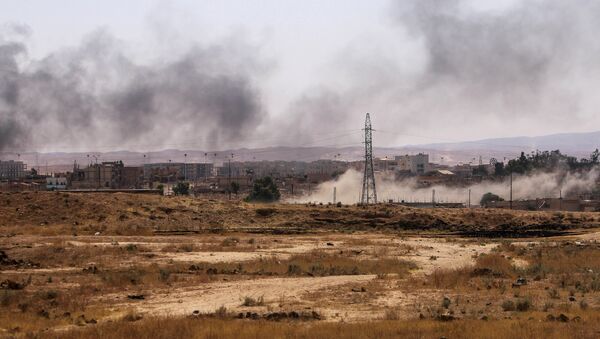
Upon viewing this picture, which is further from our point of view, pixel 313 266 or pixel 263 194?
pixel 263 194

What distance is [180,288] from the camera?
2848 centimetres

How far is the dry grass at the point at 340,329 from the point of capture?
18.6 meters

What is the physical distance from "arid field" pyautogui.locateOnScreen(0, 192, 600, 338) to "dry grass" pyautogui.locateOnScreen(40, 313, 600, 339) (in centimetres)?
5

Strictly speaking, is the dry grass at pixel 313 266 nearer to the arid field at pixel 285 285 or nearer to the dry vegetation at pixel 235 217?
the arid field at pixel 285 285

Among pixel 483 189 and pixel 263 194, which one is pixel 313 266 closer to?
pixel 263 194

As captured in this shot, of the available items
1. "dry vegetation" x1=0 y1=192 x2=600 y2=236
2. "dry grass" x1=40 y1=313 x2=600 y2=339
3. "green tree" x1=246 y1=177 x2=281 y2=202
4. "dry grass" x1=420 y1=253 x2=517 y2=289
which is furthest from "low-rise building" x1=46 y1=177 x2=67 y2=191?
"dry grass" x1=40 y1=313 x2=600 y2=339

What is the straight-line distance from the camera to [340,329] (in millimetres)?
19375

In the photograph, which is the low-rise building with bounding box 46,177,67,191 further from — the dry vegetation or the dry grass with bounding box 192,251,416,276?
the dry grass with bounding box 192,251,416,276

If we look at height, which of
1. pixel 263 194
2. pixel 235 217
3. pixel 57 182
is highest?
pixel 57 182

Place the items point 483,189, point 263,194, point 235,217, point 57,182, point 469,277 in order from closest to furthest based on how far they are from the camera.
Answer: point 469,277
point 235,217
point 263,194
point 57,182
point 483,189

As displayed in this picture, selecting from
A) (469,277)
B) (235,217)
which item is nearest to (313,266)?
(469,277)

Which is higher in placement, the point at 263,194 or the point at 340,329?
the point at 340,329

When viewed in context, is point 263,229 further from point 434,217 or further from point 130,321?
point 130,321

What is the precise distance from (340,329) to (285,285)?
9.97 metres
